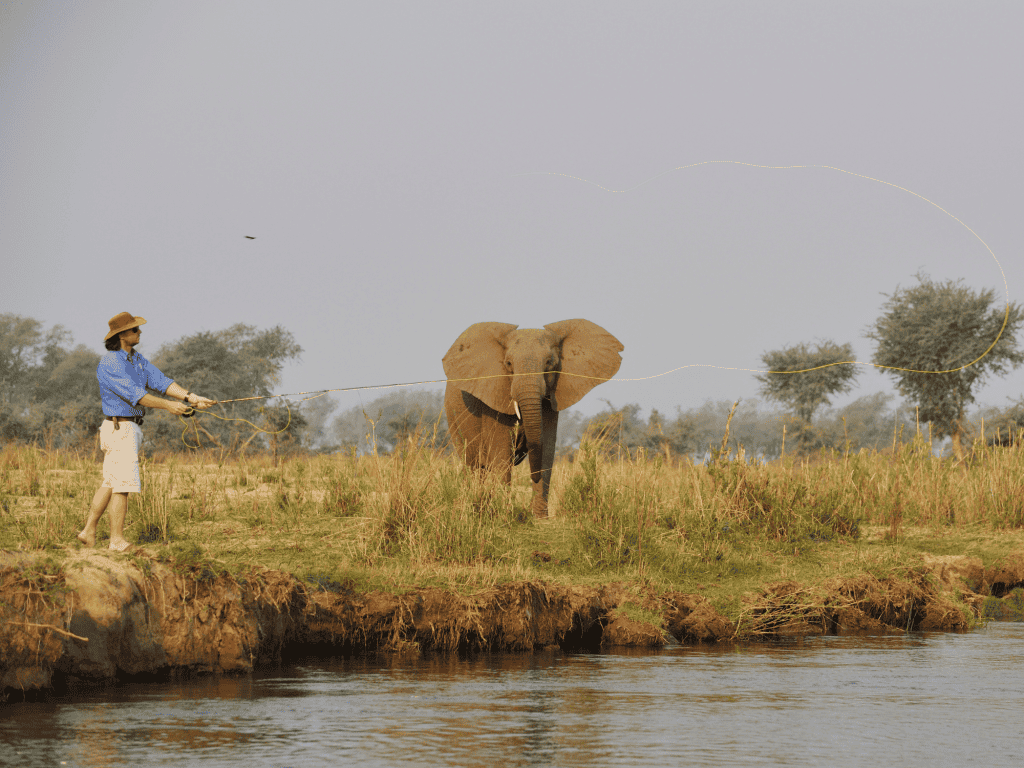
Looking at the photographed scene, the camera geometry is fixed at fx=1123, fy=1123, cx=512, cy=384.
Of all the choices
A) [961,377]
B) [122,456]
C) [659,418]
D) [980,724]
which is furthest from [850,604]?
[659,418]

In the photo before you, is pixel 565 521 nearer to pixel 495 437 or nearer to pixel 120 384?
pixel 495 437

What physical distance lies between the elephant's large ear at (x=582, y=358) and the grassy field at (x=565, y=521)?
90 cm

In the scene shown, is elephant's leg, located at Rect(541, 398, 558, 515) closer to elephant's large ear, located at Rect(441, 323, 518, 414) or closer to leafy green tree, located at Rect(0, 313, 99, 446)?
elephant's large ear, located at Rect(441, 323, 518, 414)

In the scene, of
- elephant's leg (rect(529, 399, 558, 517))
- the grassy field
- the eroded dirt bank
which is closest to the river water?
the eroded dirt bank

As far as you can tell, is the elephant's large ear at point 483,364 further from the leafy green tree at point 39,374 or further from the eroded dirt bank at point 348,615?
the leafy green tree at point 39,374

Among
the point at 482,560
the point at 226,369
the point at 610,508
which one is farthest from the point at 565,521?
the point at 226,369

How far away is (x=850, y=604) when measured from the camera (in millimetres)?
10312

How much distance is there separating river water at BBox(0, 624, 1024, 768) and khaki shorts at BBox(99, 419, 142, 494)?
1716 mm

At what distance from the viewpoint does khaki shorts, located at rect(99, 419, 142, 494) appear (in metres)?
8.52

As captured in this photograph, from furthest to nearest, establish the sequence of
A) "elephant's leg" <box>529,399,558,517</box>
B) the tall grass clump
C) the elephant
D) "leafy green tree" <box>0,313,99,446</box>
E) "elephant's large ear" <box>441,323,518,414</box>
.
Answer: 1. "leafy green tree" <box>0,313,99,446</box>
2. "elephant's large ear" <box>441,323,518,414</box>
3. the elephant
4. "elephant's leg" <box>529,399,558,517</box>
5. the tall grass clump

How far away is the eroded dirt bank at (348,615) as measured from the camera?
707cm

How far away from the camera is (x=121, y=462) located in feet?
28.0

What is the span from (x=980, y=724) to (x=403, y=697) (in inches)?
136

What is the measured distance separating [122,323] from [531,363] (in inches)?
221
